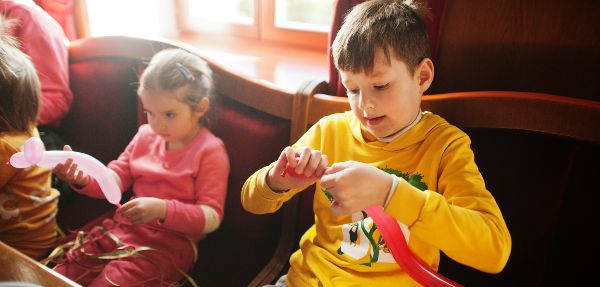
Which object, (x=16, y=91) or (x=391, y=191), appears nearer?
(x=391, y=191)

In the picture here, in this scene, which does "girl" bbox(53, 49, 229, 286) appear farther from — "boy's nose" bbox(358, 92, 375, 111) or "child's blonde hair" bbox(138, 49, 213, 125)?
"boy's nose" bbox(358, 92, 375, 111)

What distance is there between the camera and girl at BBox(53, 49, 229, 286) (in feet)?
4.09

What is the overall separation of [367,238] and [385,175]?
24 centimetres

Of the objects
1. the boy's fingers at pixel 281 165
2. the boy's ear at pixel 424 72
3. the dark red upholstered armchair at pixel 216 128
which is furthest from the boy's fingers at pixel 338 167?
the dark red upholstered armchair at pixel 216 128

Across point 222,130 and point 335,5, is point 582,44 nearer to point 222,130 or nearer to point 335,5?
point 335,5

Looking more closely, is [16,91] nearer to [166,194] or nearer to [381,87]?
[166,194]

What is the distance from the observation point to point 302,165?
34.5 inches

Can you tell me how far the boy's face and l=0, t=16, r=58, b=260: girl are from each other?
2.99ft

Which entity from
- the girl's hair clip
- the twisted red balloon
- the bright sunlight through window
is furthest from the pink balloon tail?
the bright sunlight through window

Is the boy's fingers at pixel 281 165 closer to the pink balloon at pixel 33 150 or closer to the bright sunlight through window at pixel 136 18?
the pink balloon at pixel 33 150

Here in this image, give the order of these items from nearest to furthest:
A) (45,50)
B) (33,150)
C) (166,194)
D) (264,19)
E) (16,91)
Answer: (33,150), (16,91), (166,194), (45,50), (264,19)

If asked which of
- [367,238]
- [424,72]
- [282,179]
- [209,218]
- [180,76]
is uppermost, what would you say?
[424,72]

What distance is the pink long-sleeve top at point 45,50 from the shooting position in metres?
1.60

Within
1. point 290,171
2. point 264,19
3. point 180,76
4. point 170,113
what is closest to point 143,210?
point 170,113
